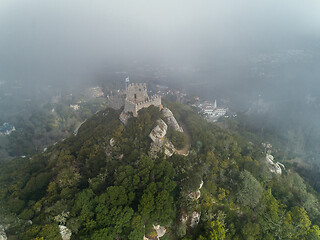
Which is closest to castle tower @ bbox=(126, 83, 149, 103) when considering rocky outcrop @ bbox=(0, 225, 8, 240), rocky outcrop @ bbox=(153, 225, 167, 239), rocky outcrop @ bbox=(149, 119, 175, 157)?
rocky outcrop @ bbox=(149, 119, 175, 157)

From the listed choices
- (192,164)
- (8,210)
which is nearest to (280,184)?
(192,164)

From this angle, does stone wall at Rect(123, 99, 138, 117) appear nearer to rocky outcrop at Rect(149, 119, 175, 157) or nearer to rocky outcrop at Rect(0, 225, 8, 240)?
rocky outcrop at Rect(149, 119, 175, 157)

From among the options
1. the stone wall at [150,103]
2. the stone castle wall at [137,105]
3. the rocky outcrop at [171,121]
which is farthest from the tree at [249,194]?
the stone castle wall at [137,105]

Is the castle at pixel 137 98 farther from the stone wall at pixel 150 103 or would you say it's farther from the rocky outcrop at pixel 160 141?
the rocky outcrop at pixel 160 141

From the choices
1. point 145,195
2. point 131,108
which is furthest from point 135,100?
point 145,195

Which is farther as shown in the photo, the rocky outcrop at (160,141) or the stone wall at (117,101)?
the stone wall at (117,101)
